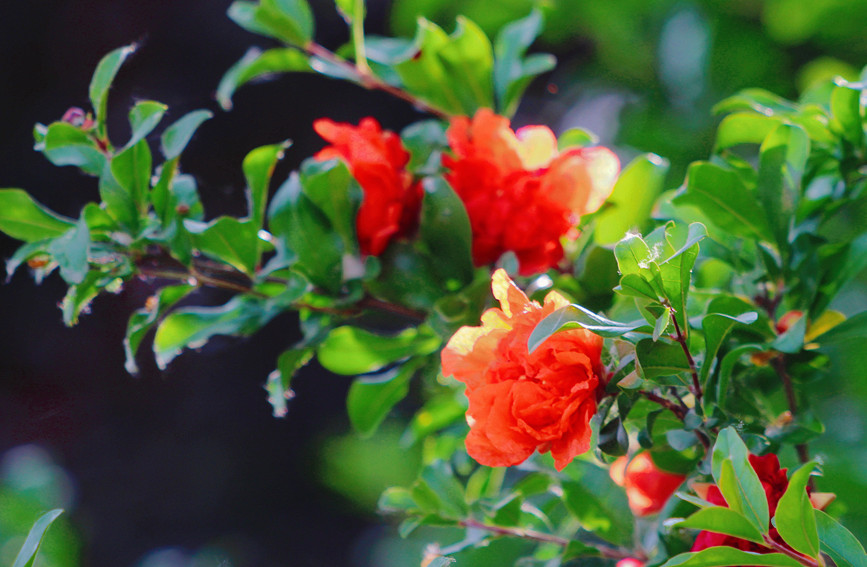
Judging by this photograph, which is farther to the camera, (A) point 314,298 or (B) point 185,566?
(B) point 185,566

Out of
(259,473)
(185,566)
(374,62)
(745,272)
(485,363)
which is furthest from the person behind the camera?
(259,473)

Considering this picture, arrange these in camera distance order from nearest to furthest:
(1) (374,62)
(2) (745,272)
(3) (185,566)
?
(2) (745,272)
(1) (374,62)
(3) (185,566)

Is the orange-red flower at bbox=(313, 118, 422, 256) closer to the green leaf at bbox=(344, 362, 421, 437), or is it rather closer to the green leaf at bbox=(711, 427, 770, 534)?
the green leaf at bbox=(344, 362, 421, 437)

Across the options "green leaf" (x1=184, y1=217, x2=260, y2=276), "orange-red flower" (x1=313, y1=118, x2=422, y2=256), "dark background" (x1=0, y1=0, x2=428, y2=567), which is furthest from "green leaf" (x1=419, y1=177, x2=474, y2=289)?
"dark background" (x1=0, y1=0, x2=428, y2=567)

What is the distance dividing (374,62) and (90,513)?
4.35 ft

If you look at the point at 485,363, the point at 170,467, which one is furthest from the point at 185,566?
the point at 485,363

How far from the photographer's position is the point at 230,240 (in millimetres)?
551

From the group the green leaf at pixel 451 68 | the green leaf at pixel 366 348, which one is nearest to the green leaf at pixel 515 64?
the green leaf at pixel 451 68

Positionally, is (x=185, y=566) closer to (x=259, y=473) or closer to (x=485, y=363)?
(x=259, y=473)

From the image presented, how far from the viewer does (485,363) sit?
406mm

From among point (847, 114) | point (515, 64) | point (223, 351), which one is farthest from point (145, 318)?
point (223, 351)

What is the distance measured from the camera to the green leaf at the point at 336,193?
55cm

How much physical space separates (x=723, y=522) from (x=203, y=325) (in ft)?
1.21

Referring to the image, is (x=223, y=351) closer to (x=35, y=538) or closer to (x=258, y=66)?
(x=258, y=66)
